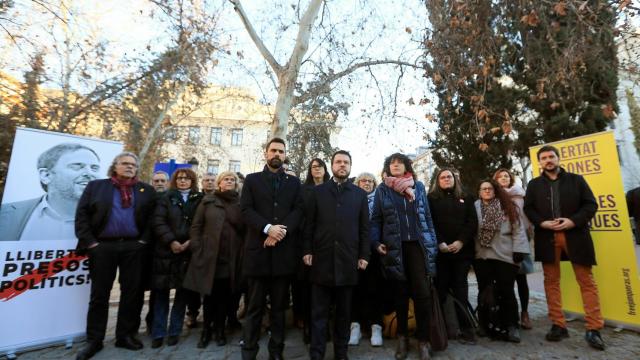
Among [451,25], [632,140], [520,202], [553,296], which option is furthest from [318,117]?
[632,140]

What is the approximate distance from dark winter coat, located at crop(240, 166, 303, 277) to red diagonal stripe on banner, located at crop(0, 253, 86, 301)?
2527mm

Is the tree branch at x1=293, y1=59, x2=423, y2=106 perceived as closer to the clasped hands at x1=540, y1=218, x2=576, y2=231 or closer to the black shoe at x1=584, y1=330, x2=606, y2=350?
the clasped hands at x1=540, y1=218, x2=576, y2=231

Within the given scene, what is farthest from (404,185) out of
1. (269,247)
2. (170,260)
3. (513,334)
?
(170,260)

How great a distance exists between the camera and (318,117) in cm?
1371

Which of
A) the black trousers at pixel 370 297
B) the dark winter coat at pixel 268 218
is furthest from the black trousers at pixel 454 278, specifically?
the dark winter coat at pixel 268 218

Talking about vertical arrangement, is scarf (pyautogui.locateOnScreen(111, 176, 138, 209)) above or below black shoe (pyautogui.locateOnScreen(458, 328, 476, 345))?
above

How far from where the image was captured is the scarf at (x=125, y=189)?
12.7 feet

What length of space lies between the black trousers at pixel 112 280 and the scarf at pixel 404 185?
3185 mm

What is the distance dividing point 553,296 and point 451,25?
4483mm

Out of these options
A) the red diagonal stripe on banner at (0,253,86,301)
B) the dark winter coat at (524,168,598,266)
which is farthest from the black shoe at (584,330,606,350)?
the red diagonal stripe on banner at (0,253,86,301)

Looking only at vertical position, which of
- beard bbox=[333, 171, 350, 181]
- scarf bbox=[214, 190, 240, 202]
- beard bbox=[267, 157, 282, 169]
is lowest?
scarf bbox=[214, 190, 240, 202]

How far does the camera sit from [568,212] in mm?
3986

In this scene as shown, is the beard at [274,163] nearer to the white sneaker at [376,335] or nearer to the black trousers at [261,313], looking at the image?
the black trousers at [261,313]

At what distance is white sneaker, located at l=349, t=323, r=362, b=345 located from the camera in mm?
3869
